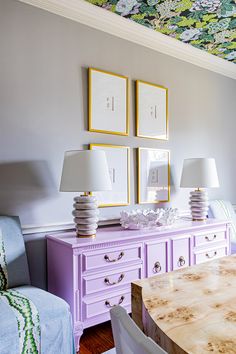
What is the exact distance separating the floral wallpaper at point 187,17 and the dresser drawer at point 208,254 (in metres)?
2.15

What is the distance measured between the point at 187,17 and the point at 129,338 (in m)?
2.86

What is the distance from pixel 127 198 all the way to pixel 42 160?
0.89m

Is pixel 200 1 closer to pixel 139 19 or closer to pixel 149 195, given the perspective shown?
pixel 139 19

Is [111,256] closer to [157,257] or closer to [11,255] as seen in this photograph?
[157,257]

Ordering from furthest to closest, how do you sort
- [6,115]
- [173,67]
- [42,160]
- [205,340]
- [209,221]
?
[173,67]
[209,221]
[42,160]
[6,115]
[205,340]

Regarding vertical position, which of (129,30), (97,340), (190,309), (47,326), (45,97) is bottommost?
(97,340)

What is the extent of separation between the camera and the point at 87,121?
2.55 meters

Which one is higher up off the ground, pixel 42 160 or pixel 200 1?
pixel 200 1

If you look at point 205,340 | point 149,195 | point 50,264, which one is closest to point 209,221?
point 149,195

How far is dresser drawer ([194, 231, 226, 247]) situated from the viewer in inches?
106

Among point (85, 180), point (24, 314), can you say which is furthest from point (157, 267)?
point (24, 314)

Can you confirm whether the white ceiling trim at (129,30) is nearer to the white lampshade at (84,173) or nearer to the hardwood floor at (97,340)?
the white lampshade at (84,173)

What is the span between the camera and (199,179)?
2.86 m

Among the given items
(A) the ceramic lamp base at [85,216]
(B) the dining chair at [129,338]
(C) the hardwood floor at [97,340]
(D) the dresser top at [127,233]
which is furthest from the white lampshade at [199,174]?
(B) the dining chair at [129,338]
